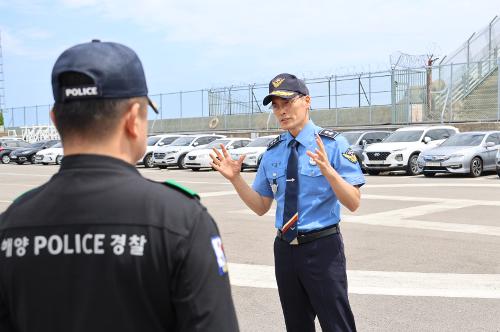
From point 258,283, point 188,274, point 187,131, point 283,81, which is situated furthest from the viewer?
point 187,131

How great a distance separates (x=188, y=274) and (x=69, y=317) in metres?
0.31

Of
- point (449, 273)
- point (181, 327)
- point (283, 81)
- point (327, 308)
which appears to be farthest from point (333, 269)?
point (449, 273)

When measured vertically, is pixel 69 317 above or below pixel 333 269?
above

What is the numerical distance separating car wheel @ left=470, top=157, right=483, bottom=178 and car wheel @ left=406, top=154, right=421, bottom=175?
209 centimetres

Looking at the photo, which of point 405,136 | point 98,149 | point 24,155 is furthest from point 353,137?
point 98,149

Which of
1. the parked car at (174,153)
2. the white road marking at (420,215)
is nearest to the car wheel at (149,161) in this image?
the parked car at (174,153)

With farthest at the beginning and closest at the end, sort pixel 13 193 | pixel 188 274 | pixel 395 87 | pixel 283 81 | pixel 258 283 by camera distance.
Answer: pixel 395 87 → pixel 13 193 → pixel 258 283 → pixel 283 81 → pixel 188 274

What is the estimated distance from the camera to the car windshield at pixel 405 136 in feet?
68.0

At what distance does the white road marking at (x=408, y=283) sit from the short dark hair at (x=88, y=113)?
4.37 m

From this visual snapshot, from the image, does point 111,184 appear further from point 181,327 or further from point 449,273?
point 449,273

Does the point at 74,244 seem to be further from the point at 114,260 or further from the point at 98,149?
the point at 98,149

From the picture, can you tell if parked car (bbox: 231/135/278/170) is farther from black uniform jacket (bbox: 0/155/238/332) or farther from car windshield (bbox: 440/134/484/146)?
Answer: black uniform jacket (bbox: 0/155/238/332)

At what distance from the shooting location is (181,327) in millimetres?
1426

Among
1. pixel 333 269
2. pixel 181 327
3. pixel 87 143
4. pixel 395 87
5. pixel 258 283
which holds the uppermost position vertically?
pixel 395 87
